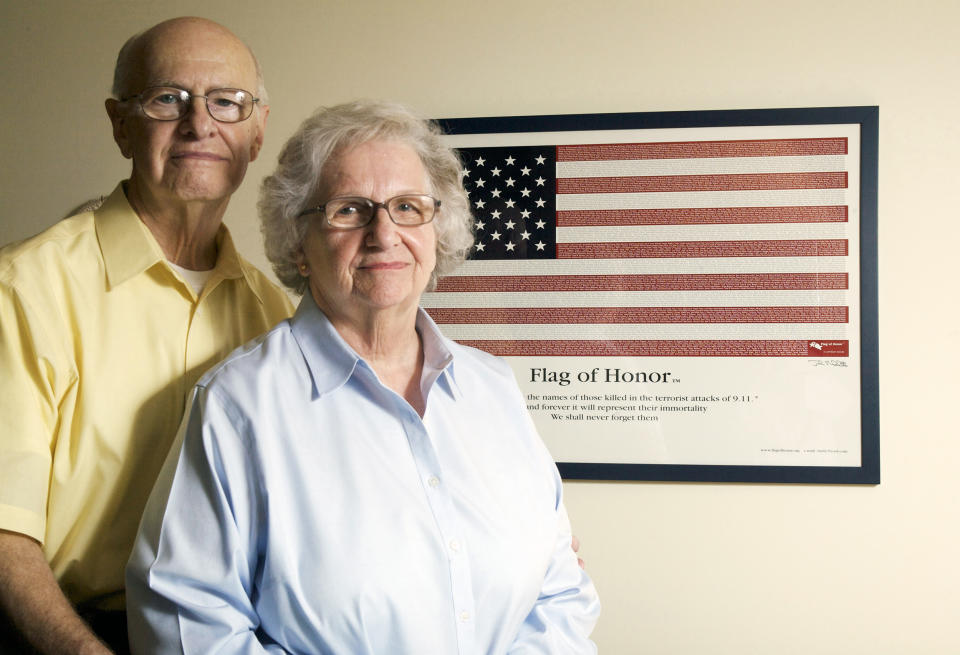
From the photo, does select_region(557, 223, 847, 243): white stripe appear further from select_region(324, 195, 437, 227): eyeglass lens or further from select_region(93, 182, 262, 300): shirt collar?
select_region(93, 182, 262, 300): shirt collar

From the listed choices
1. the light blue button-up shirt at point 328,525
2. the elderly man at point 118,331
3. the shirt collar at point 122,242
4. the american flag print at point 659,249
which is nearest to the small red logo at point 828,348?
the american flag print at point 659,249

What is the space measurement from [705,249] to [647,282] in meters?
0.18

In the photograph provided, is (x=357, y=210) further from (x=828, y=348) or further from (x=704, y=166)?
(x=828, y=348)

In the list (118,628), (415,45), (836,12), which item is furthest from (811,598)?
(415,45)

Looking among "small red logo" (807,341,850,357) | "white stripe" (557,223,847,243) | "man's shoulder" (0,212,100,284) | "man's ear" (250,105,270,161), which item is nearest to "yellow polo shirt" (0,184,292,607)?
"man's shoulder" (0,212,100,284)

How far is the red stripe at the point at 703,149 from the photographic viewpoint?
6.84ft

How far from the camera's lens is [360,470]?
1.09 metres

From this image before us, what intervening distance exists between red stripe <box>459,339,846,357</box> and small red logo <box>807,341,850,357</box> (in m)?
0.01

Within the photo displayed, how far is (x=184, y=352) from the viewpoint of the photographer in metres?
1.29

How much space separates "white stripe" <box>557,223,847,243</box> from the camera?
82.4 inches

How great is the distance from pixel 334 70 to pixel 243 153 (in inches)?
40.9

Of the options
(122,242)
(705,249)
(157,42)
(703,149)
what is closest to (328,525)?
(122,242)

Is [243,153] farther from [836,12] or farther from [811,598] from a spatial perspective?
[811,598]

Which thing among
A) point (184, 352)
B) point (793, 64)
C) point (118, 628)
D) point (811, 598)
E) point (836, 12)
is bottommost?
point (811, 598)
